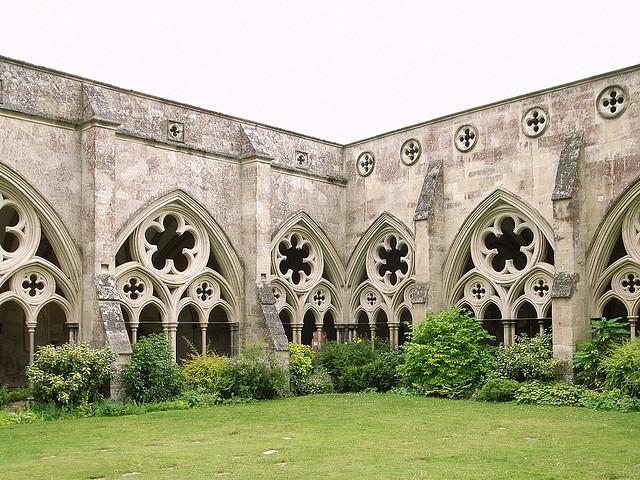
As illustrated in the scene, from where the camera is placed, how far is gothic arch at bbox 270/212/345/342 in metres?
21.8

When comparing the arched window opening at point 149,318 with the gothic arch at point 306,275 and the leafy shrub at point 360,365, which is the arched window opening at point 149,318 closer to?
the gothic arch at point 306,275

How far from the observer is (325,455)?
10609mm

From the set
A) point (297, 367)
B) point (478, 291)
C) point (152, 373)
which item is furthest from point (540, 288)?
point (152, 373)

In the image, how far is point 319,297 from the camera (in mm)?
23141

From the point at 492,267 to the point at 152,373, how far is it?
31.5 ft

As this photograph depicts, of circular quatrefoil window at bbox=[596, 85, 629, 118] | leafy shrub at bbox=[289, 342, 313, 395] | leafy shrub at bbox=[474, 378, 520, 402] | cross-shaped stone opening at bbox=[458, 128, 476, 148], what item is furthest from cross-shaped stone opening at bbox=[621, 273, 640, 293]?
leafy shrub at bbox=[289, 342, 313, 395]

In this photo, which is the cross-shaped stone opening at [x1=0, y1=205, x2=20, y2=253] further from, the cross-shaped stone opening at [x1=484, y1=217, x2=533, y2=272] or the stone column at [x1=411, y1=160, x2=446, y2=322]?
the cross-shaped stone opening at [x1=484, y1=217, x2=533, y2=272]

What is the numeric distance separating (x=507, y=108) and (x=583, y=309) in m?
5.78

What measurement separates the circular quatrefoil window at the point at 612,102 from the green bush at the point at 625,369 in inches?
217

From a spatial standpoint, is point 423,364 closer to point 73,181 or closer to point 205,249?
point 205,249

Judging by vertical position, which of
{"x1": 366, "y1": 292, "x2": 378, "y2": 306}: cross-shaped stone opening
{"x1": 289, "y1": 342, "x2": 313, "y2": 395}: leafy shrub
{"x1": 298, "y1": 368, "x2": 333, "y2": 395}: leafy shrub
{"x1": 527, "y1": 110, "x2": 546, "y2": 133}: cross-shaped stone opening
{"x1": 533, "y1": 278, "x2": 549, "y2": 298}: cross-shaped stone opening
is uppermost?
{"x1": 527, "y1": 110, "x2": 546, "y2": 133}: cross-shaped stone opening

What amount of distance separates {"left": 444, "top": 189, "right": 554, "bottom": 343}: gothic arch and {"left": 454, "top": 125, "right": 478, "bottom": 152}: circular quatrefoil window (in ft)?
5.47

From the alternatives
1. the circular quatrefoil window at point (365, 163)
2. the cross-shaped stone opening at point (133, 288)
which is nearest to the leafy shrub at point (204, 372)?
the cross-shaped stone opening at point (133, 288)

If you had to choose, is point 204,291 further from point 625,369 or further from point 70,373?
point 625,369
